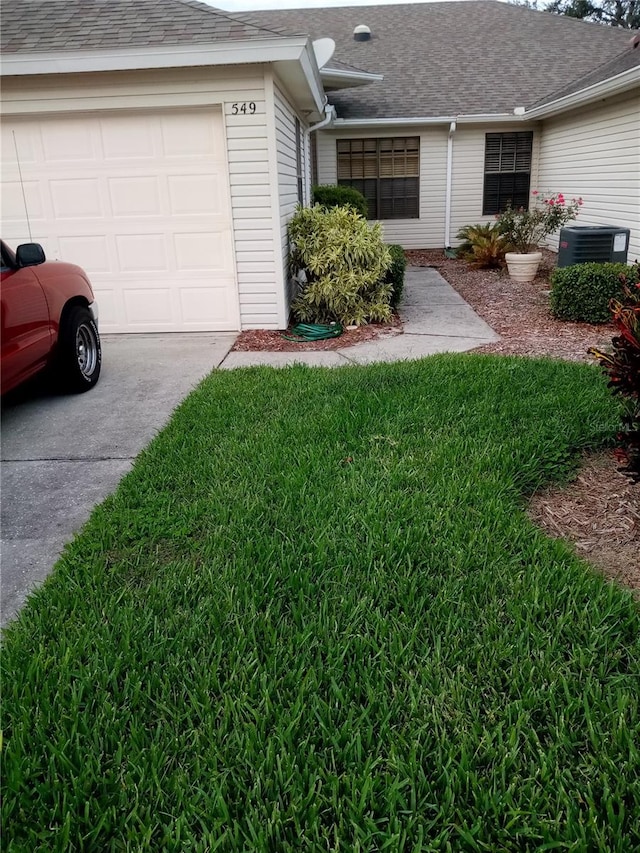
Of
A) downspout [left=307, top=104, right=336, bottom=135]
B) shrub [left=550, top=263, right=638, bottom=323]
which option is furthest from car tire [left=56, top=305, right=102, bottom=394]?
downspout [left=307, top=104, right=336, bottom=135]

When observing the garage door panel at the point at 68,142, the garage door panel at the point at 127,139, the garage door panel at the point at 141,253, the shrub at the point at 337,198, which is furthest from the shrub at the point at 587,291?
the garage door panel at the point at 68,142

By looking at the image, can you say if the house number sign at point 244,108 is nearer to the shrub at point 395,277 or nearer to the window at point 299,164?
the shrub at point 395,277

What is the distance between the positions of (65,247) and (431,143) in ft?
35.2

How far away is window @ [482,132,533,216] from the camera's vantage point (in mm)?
15953

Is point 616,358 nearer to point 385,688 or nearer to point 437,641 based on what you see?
point 437,641

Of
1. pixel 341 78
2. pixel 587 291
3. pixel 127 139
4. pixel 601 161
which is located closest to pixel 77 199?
pixel 127 139

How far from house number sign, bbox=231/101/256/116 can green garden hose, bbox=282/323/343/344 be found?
2418 mm

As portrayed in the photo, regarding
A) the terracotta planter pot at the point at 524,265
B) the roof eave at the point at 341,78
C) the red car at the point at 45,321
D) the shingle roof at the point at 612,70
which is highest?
the roof eave at the point at 341,78

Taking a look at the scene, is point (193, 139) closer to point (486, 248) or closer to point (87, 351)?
point (87, 351)

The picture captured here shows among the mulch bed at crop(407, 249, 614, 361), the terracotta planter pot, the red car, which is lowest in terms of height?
the mulch bed at crop(407, 249, 614, 361)

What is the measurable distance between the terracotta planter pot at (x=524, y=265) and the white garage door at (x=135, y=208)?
19.3 ft

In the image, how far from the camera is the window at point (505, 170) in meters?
16.0

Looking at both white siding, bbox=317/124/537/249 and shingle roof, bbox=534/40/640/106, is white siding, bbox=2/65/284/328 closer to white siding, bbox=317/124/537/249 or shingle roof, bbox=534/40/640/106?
shingle roof, bbox=534/40/640/106

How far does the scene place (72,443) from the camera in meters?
4.71
